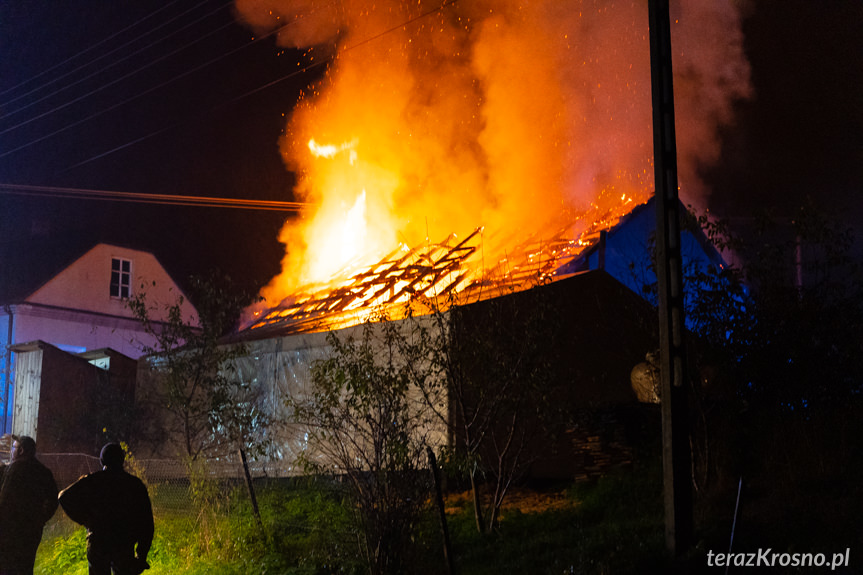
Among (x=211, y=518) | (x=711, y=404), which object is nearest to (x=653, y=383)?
(x=711, y=404)

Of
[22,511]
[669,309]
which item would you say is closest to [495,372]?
[669,309]

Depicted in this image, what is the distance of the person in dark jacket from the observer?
6.45m

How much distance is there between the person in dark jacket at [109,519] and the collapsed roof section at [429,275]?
6421 millimetres

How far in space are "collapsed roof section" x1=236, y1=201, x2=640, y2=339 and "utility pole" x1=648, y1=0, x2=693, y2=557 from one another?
4.90m

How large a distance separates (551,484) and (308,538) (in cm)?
398

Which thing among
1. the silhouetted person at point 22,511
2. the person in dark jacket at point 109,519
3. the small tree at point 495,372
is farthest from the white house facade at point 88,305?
the person in dark jacket at point 109,519

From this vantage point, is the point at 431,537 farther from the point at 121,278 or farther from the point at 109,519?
the point at 121,278

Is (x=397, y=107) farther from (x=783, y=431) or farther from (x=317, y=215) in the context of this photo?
(x=783, y=431)

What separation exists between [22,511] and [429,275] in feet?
30.5

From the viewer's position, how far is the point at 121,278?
29.1 meters

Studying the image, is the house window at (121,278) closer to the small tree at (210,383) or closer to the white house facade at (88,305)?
the white house facade at (88,305)

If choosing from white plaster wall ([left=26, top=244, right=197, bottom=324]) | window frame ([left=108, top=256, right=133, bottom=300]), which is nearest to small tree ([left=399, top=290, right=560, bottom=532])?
white plaster wall ([left=26, top=244, right=197, bottom=324])

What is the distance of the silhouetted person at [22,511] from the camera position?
7.32m

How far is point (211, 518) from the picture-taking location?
940cm
